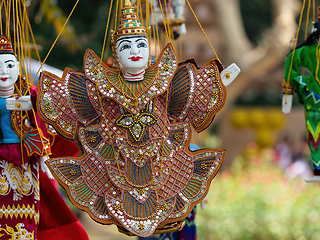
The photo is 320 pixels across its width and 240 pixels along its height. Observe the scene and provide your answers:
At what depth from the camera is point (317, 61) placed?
119 inches

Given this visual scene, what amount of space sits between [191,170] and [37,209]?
1059 mm

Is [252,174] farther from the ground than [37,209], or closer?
closer

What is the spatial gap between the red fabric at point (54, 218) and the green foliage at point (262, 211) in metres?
2.48

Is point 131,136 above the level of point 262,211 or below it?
above

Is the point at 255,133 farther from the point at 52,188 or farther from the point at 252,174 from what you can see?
the point at 52,188

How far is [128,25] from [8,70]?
0.79 metres

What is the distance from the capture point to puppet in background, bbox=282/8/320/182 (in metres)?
3.05

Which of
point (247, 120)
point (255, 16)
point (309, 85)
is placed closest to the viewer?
point (309, 85)

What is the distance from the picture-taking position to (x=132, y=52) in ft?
8.66

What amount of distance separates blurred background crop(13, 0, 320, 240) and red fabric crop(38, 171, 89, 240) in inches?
46.8

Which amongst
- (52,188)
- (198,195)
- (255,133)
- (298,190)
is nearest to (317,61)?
(198,195)

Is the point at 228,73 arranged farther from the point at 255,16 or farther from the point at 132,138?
the point at 255,16

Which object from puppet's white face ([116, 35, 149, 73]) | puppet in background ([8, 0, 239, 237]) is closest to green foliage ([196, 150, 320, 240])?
puppet in background ([8, 0, 239, 237])

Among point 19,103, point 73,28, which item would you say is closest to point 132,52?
point 19,103
